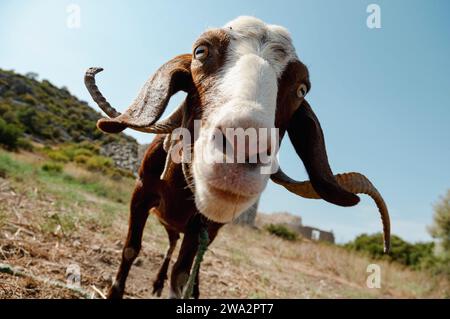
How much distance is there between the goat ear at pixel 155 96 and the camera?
2986 mm

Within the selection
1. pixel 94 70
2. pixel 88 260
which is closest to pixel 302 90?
pixel 94 70

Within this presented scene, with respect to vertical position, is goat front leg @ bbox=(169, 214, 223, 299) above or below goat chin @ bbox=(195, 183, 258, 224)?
→ below

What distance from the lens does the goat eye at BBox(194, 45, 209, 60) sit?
10.0 feet

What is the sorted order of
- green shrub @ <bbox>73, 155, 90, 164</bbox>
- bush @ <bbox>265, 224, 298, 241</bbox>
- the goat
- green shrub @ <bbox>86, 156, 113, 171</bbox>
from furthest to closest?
green shrub @ <bbox>73, 155, 90, 164</bbox>, green shrub @ <bbox>86, 156, 113, 171</bbox>, bush @ <bbox>265, 224, 298, 241</bbox>, the goat

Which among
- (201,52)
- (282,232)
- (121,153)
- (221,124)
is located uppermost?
(121,153)

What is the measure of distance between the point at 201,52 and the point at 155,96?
0.53 m

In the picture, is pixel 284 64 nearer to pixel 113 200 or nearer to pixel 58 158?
pixel 113 200

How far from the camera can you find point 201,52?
310cm

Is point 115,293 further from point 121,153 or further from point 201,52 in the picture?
point 121,153

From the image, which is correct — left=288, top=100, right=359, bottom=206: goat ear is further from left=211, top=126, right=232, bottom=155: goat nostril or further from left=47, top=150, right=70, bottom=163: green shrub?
left=47, top=150, right=70, bottom=163: green shrub

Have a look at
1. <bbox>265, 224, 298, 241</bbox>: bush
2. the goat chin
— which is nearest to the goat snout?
the goat chin

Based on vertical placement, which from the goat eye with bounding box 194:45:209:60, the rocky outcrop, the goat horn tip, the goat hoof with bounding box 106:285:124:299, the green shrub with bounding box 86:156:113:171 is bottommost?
the goat hoof with bounding box 106:285:124:299

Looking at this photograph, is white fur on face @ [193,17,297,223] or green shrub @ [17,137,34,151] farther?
green shrub @ [17,137,34,151]
